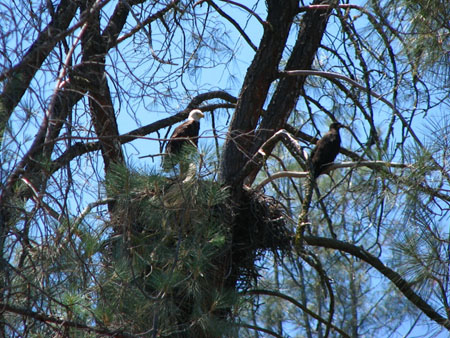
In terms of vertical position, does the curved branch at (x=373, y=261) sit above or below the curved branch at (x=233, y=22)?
below

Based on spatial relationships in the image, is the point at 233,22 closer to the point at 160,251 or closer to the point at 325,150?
the point at 325,150

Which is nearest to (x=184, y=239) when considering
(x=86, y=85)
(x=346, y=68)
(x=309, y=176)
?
(x=309, y=176)

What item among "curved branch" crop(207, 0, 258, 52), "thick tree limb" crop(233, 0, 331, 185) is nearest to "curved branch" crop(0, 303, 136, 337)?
"thick tree limb" crop(233, 0, 331, 185)

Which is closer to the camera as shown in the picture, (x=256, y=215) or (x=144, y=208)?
(x=144, y=208)

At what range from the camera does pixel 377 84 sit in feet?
15.4

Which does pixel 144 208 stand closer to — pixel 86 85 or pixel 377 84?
pixel 86 85

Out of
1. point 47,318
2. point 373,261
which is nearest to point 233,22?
point 373,261

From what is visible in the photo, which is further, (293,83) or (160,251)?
(293,83)

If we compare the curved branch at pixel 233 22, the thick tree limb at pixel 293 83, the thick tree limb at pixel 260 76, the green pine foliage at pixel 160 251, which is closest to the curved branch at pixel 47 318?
the green pine foliage at pixel 160 251

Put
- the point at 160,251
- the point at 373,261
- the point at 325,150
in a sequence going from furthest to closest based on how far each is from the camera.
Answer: the point at 325,150 → the point at 373,261 → the point at 160,251

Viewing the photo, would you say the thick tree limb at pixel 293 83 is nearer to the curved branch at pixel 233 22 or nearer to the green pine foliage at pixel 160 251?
the curved branch at pixel 233 22

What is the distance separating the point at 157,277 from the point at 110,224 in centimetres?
66

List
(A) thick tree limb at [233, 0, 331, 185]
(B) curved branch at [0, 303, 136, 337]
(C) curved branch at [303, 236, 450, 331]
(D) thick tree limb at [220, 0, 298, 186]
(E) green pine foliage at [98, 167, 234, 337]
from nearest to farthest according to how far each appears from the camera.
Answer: (B) curved branch at [0, 303, 136, 337], (E) green pine foliage at [98, 167, 234, 337], (C) curved branch at [303, 236, 450, 331], (D) thick tree limb at [220, 0, 298, 186], (A) thick tree limb at [233, 0, 331, 185]

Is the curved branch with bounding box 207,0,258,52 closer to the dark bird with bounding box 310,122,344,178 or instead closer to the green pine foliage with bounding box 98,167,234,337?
the dark bird with bounding box 310,122,344,178
